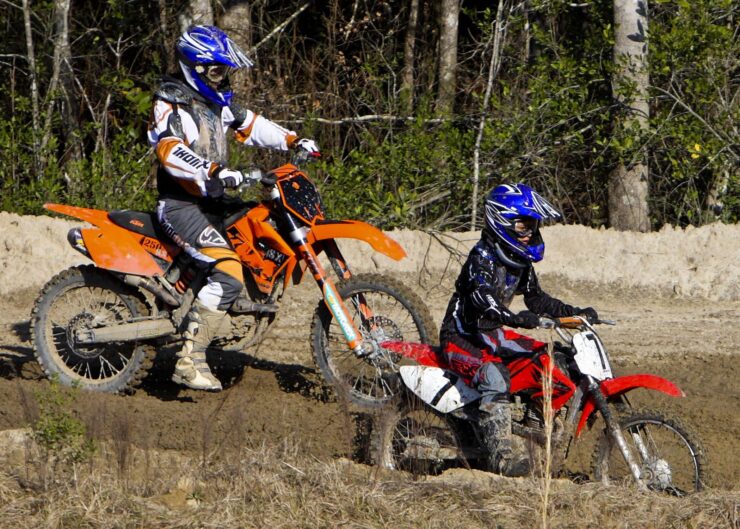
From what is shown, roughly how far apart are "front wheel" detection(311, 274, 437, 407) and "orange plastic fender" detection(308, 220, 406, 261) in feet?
0.63

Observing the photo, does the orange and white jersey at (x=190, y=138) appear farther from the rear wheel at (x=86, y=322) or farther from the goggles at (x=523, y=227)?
the goggles at (x=523, y=227)

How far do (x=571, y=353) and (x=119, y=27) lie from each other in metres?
9.39

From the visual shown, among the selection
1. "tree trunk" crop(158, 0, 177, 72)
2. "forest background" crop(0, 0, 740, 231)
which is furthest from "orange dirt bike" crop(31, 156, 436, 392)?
"tree trunk" crop(158, 0, 177, 72)

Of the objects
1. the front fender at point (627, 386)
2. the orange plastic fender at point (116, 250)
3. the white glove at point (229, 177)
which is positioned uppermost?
the white glove at point (229, 177)

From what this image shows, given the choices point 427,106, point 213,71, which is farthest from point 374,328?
point 427,106

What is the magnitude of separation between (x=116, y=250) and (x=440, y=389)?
2.50 m

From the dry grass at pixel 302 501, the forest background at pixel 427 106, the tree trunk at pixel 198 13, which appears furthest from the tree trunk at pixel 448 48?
the dry grass at pixel 302 501

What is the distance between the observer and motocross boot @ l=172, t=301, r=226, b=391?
23.0 ft

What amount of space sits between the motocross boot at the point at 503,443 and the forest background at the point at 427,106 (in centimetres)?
601

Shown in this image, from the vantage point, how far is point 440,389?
→ 5895 mm

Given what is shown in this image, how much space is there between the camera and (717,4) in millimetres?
11336

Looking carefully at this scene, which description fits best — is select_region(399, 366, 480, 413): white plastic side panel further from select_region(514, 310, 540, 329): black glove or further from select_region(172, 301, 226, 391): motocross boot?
select_region(172, 301, 226, 391): motocross boot

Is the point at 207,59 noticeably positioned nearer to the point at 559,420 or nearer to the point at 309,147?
the point at 309,147

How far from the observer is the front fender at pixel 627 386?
17.5 feet
